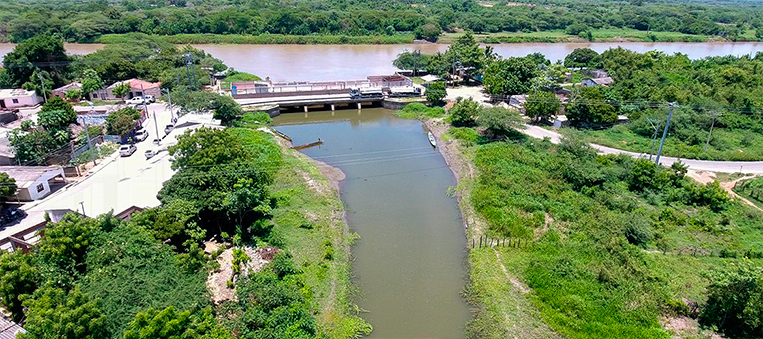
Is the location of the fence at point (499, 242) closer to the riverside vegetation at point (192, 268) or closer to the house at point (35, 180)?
the riverside vegetation at point (192, 268)

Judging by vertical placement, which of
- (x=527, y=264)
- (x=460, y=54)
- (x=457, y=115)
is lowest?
(x=527, y=264)

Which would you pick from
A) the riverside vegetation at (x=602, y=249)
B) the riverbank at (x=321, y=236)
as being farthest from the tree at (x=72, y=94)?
the riverside vegetation at (x=602, y=249)

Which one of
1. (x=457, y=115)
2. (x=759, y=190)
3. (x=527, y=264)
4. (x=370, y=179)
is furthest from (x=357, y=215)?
(x=759, y=190)

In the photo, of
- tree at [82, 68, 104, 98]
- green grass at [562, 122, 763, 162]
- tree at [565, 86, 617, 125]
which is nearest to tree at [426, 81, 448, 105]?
tree at [565, 86, 617, 125]

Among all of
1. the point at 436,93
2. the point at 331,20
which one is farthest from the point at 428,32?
the point at 436,93

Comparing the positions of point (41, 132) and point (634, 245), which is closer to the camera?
point (634, 245)

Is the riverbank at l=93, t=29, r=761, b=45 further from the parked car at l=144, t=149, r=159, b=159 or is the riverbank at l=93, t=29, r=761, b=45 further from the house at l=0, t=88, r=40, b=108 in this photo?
the parked car at l=144, t=149, r=159, b=159

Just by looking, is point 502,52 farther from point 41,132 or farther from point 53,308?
point 53,308
